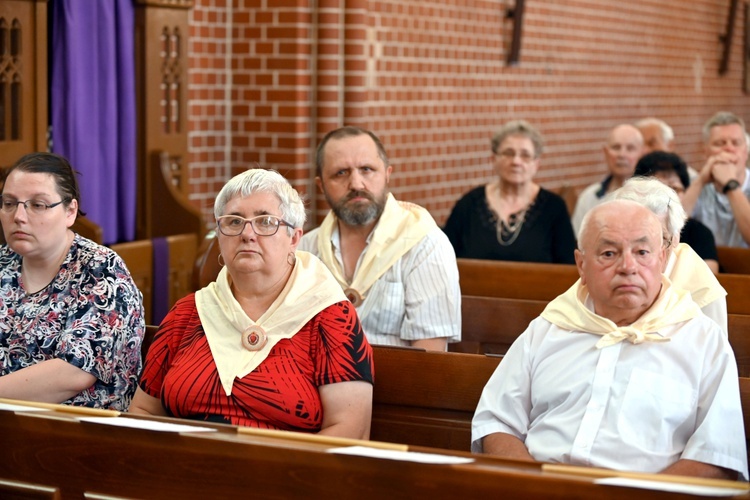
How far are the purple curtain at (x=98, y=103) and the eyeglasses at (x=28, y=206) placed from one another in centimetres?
170

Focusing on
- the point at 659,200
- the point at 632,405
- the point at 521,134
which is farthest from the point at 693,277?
the point at 521,134

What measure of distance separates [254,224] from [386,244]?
37.0 inches

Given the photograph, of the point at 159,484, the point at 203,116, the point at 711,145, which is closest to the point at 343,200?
the point at 159,484

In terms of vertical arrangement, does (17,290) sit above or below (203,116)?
below

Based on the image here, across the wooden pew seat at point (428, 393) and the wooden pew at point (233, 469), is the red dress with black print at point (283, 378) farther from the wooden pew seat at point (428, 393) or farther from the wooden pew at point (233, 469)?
the wooden pew at point (233, 469)

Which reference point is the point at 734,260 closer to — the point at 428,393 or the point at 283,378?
the point at 428,393

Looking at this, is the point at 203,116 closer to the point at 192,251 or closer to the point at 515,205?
the point at 192,251

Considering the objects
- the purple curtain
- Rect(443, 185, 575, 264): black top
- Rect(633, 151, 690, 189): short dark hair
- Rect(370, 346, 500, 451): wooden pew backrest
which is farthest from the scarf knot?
the purple curtain

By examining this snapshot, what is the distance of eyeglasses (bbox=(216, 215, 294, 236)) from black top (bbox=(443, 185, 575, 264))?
240 cm

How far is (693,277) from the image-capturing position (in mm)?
3475

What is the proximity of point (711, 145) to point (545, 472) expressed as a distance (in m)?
4.65

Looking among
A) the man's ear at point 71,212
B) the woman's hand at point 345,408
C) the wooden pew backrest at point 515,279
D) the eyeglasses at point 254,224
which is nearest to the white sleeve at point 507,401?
the woman's hand at point 345,408

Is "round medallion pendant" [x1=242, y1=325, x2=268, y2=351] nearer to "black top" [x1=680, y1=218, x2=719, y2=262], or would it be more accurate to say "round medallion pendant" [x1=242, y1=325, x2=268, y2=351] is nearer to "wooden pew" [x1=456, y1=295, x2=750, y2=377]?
"wooden pew" [x1=456, y1=295, x2=750, y2=377]

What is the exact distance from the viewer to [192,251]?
532 centimetres
